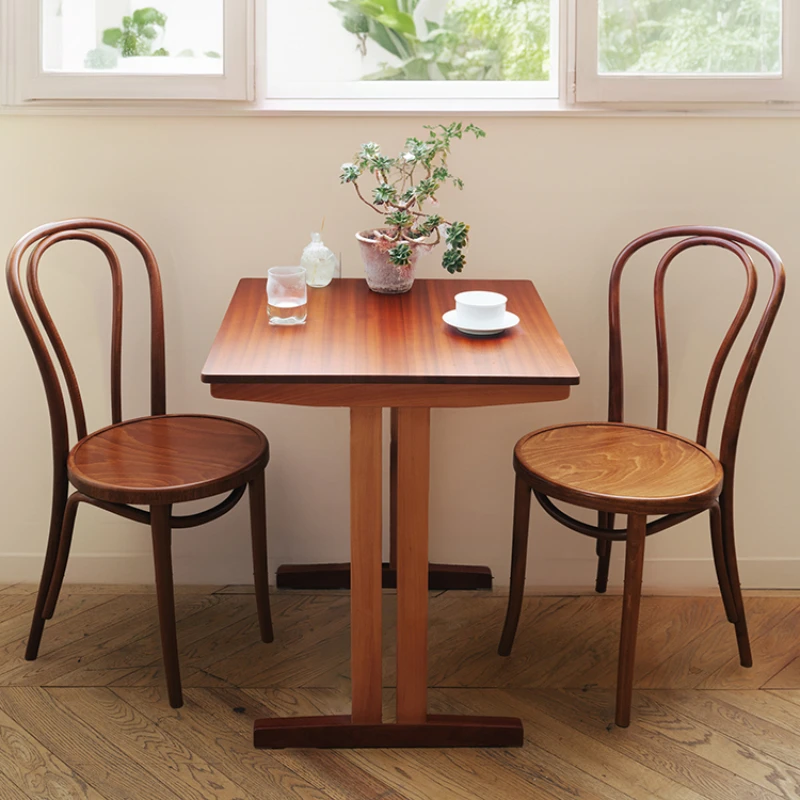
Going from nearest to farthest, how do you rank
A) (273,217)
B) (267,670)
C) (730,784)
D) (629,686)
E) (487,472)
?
(730,784) < (629,686) < (267,670) < (273,217) < (487,472)

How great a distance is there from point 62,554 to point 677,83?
1.74m

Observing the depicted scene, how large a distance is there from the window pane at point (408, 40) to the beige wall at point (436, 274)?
0.63 ft

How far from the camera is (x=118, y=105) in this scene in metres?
2.38

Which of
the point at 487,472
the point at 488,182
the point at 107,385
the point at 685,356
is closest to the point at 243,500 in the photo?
the point at 107,385

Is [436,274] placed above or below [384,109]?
below

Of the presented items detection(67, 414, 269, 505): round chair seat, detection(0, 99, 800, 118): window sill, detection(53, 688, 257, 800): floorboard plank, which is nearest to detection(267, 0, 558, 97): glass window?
detection(0, 99, 800, 118): window sill

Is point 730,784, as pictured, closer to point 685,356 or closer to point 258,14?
point 685,356

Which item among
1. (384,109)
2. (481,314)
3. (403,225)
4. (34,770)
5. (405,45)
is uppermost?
(405,45)

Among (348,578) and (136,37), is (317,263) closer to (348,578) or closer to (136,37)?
(136,37)

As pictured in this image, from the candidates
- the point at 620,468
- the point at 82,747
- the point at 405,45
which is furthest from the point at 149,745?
the point at 405,45

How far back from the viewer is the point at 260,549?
2.31m

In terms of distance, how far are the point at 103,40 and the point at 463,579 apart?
1.55 metres

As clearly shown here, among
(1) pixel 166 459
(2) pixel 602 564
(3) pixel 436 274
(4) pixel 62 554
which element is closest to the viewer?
(1) pixel 166 459

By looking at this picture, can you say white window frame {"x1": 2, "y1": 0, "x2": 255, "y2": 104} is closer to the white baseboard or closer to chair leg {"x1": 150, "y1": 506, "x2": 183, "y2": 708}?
Result: chair leg {"x1": 150, "y1": 506, "x2": 183, "y2": 708}
